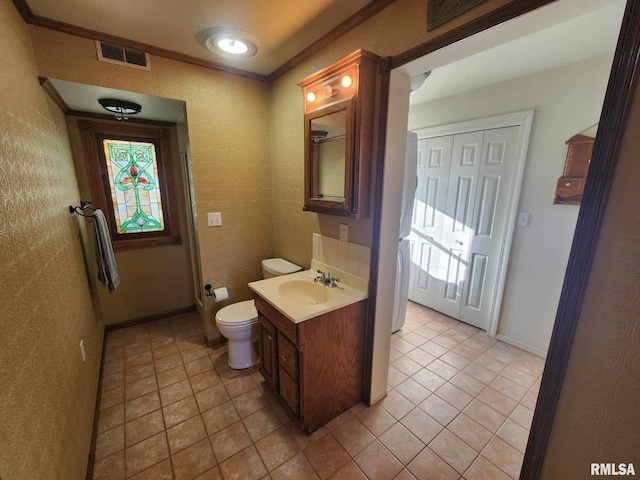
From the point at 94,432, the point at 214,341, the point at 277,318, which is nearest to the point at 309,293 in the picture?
the point at 277,318

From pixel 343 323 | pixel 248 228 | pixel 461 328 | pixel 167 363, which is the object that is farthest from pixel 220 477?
pixel 461 328

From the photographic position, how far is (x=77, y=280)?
180 cm

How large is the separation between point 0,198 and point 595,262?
6.50 ft

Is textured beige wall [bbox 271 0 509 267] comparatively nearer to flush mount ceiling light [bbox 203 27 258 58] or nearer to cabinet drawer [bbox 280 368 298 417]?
flush mount ceiling light [bbox 203 27 258 58]

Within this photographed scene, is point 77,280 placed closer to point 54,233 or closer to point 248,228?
point 54,233

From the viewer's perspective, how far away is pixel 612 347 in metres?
0.78

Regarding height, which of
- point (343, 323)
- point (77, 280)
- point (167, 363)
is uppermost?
point (77, 280)

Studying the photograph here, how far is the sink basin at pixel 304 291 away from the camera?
5.96 feet

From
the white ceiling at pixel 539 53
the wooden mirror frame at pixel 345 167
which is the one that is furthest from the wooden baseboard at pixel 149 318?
the white ceiling at pixel 539 53

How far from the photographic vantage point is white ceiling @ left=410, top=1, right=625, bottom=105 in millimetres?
1456

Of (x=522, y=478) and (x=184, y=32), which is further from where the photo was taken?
(x=184, y=32)

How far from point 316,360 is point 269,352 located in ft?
1.43

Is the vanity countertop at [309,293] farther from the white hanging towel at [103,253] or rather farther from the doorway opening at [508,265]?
the white hanging towel at [103,253]

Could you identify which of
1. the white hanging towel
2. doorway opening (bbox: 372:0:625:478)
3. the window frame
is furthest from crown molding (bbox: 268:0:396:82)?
the white hanging towel
